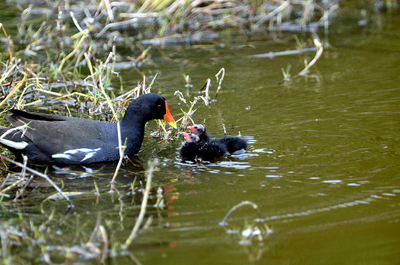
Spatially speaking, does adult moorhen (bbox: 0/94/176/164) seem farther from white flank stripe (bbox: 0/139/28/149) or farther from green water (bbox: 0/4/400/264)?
green water (bbox: 0/4/400/264)

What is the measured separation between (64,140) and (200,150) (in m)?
1.09

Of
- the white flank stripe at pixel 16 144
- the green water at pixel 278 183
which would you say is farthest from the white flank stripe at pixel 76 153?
the white flank stripe at pixel 16 144

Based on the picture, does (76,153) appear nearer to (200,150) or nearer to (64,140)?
(64,140)

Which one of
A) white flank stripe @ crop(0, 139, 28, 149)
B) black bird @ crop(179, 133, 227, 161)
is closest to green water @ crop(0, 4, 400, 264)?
black bird @ crop(179, 133, 227, 161)

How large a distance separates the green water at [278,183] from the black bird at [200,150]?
4.6 inches

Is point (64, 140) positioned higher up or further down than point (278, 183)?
higher up

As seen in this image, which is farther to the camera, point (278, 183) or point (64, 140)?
point (64, 140)

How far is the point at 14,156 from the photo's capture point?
4.47m

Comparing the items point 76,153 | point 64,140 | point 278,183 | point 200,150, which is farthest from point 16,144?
point 278,183

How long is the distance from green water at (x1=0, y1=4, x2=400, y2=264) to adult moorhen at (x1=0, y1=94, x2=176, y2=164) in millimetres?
145

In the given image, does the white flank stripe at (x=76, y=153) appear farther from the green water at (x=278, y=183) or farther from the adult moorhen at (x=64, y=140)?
the green water at (x=278, y=183)

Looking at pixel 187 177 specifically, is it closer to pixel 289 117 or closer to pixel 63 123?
pixel 63 123

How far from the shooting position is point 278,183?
360cm

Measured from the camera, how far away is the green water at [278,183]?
2.79 metres
